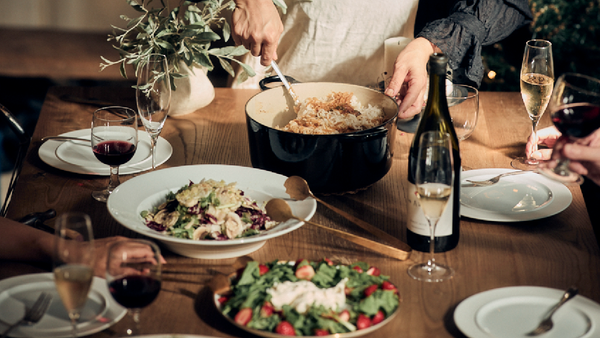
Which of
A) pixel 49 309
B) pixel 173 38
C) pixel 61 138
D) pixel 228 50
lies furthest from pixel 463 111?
pixel 61 138

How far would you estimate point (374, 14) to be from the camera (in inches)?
82.5

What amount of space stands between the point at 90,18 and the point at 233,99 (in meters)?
1.81

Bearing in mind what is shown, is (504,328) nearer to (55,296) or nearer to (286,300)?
(286,300)

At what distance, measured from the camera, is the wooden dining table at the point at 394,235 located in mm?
893

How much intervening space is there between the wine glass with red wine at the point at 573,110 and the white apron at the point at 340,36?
115 cm

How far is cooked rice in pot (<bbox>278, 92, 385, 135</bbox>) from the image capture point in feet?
4.24

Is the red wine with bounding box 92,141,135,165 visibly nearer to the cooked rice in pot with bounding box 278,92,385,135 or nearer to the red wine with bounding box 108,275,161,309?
the cooked rice in pot with bounding box 278,92,385,135

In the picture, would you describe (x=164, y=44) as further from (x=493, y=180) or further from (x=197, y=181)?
(x=493, y=180)

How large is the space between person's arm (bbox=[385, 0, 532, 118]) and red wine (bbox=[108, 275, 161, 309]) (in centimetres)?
98

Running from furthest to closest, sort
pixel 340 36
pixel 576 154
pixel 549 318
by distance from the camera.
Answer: pixel 340 36, pixel 576 154, pixel 549 318

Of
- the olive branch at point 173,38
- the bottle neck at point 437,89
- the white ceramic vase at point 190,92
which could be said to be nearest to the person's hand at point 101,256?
the bottle neck at point 437,89

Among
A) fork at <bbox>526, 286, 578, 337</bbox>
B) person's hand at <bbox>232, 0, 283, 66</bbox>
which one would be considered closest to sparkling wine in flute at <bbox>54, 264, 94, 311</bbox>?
fork at <bbox>526, 286, 578, 337</bbox>

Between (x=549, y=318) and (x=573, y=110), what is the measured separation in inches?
14.3

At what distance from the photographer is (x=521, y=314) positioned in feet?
2.85
